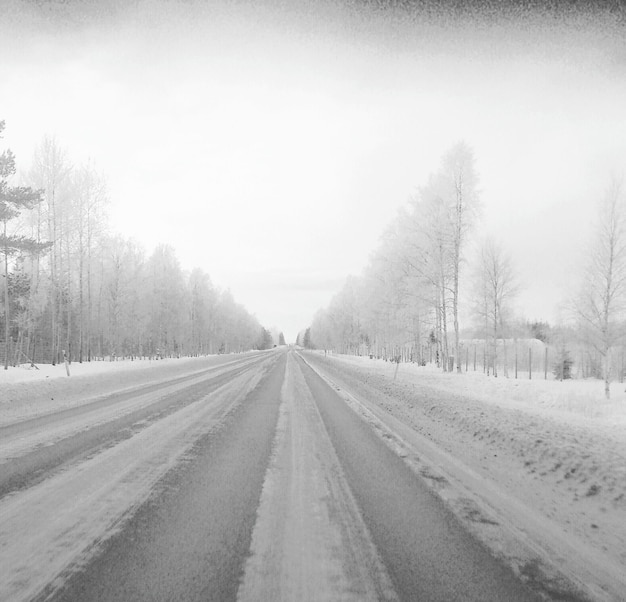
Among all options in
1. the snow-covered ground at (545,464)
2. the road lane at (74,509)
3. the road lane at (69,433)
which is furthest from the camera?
the road lane at (69,433)

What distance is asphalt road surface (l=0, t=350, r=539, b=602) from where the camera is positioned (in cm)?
251

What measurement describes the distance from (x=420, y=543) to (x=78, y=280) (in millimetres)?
46388

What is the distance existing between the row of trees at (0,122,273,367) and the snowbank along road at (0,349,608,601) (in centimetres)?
1995

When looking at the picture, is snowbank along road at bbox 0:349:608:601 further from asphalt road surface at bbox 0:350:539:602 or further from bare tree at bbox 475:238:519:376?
bare tree at bbox 475:238:519:376

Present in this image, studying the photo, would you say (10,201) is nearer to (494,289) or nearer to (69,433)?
(69,433)

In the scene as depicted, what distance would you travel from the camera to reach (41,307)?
33.8 meters

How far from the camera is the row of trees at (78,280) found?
2590 centimetres

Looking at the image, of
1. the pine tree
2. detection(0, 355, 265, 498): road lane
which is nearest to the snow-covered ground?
detection(0, 355, 265, 498): road lane

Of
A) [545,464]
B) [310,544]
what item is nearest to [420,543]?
[310,544]

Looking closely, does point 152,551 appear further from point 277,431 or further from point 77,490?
point 277,431

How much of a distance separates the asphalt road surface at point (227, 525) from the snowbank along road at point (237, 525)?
0.01m

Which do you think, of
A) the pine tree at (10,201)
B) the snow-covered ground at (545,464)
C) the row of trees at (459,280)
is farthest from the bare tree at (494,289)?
the pine tree at (10,201)

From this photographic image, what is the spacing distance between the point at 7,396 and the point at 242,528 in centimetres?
1202

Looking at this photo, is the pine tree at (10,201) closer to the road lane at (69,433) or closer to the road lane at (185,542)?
the road lane at (69,433)
